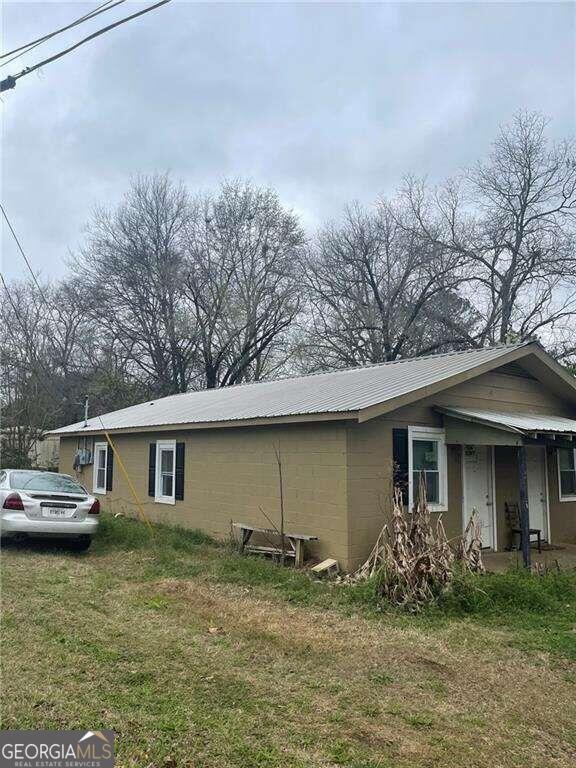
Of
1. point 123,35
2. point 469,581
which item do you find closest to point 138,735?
point 469,581

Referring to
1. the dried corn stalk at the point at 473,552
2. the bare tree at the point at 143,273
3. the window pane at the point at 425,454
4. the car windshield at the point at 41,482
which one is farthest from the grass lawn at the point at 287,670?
the bare tree at the point at 143,273

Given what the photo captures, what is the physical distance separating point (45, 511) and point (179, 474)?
12.5 feet

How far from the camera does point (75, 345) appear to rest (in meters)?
27.5

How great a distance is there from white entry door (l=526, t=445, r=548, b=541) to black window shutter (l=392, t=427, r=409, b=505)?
376 centimetres

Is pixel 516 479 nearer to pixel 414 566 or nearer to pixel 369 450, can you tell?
pixel 369 450

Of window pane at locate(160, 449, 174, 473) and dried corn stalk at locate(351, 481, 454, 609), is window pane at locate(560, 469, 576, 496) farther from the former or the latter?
window pane at locate(160, 449, 174, 473)

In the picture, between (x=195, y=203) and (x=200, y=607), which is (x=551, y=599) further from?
(x=195, y=203)

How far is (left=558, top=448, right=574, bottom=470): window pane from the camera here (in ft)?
41.3

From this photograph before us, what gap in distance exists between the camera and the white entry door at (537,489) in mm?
11772

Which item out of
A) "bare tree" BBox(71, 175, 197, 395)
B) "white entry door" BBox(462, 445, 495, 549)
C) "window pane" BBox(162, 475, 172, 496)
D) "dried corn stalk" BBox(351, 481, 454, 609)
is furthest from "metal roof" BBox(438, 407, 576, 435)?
"bare tree" BBox(71, 175, 197, 395)

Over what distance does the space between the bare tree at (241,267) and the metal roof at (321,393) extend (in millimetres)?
11668

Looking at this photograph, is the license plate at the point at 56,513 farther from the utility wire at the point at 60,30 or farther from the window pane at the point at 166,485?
the utility wire at the point at 60,30

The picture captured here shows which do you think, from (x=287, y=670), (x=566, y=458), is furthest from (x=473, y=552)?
(x=566, y=458)

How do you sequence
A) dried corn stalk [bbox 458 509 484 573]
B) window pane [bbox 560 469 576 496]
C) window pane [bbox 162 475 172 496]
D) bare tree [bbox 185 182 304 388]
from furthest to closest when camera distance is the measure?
1. bare tree [bbox 185 182 304 388]
2. window pane [bbox 162 475 172 496]
3. window pane [bbox 560 469 576 496]
4. dried corn stalk [bbox 458 509 484 573]
